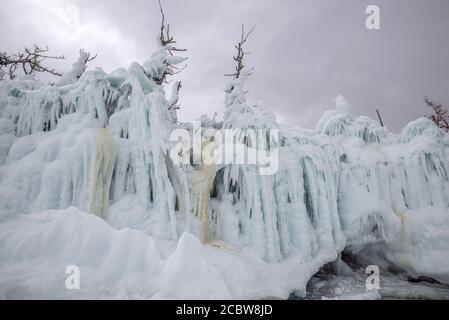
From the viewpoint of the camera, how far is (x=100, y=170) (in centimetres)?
853

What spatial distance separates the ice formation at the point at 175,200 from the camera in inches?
255

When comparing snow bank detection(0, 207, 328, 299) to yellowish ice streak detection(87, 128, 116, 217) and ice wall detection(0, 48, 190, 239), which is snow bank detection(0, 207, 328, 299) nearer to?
ice wall detection(0, 48, 190, 239)

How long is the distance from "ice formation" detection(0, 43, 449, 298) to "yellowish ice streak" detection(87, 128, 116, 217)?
3cm

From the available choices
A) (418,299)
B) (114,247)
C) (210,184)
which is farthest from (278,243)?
(114,247)

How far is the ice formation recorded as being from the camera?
21.3 ft

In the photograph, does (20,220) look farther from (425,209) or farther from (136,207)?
(425,209)

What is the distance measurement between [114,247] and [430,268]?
11622 millimetres

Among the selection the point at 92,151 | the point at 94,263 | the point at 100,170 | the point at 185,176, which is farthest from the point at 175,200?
the point at 94,263

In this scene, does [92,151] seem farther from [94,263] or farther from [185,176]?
[94,263]

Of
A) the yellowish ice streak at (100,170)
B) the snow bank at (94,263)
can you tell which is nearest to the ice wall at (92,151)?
the yellowish ice streak at (100,170)

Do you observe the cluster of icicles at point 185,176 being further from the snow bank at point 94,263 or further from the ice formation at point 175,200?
the snow bank at point 94,263

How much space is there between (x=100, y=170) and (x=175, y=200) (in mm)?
2326
